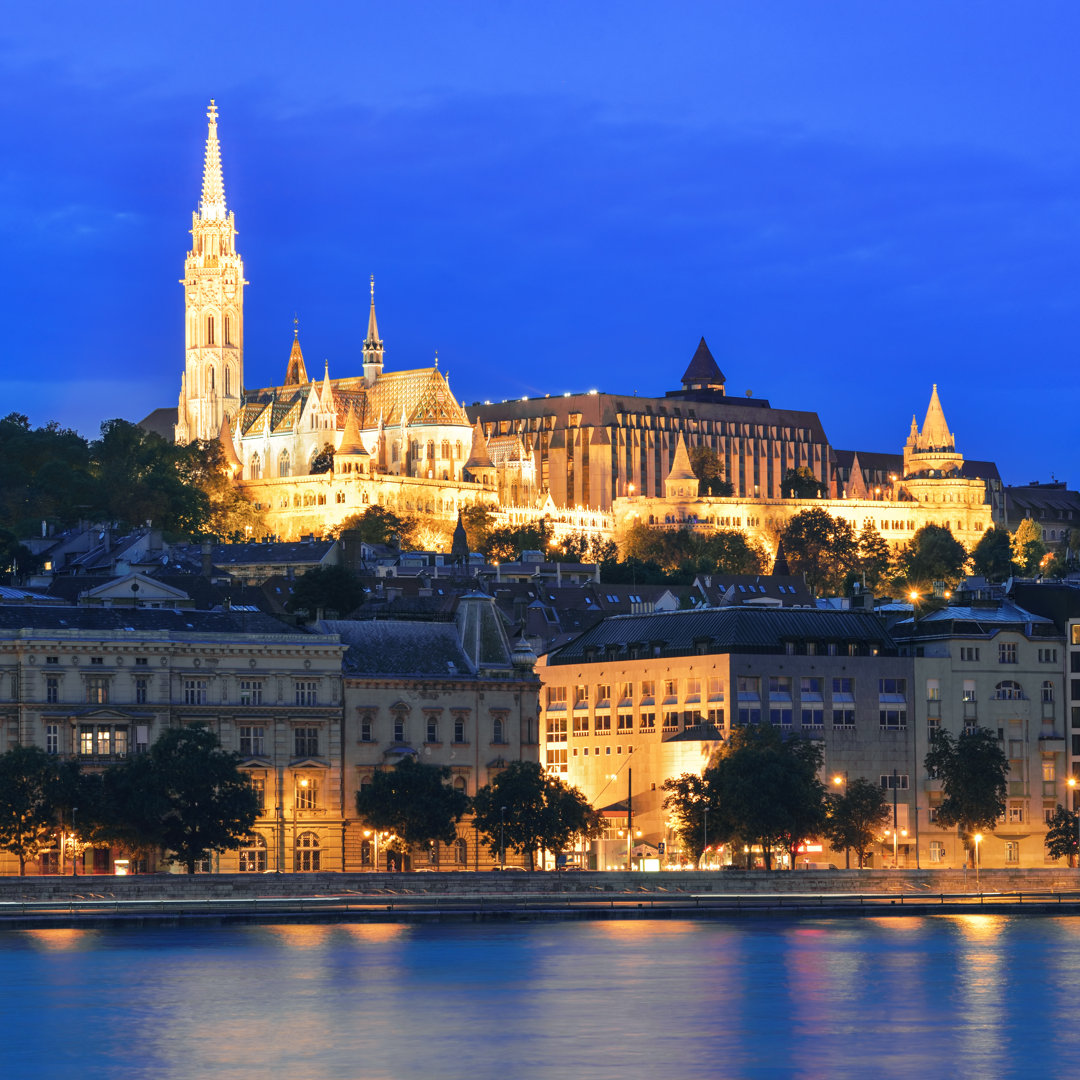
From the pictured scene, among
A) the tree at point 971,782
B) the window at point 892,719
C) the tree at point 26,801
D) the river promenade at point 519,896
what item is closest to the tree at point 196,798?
the tree at point 26,801

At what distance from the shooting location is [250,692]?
132250 mm

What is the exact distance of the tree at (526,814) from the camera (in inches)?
5044

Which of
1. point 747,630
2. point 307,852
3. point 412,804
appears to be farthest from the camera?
point 747,630

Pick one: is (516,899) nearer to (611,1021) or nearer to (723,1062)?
(611,1021)

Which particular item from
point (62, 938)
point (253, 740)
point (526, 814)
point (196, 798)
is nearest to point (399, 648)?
point (253, 740)

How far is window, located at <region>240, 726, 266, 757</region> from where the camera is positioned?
13112 centimetres

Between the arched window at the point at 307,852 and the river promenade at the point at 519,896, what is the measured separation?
452 inches

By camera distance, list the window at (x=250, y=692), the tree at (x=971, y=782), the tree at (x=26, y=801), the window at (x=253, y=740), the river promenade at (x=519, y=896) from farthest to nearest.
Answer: the tree at (x=971, y=782)
the window at (x=250, y=692)
the window at (x=253, y=740)
the tree at (x=26, y=801)
the river promenade at (x=519, y=896)

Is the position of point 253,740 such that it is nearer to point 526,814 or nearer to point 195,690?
point 195,690

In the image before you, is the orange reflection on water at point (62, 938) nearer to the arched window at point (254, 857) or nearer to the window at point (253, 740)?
the arched window at point (254, 857)

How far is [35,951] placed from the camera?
99.4 metres

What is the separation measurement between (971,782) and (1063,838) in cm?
502

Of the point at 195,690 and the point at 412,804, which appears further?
the point at 195,690

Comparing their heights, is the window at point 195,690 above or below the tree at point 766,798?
above
